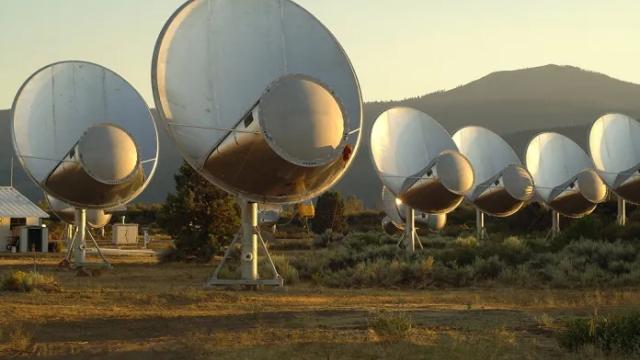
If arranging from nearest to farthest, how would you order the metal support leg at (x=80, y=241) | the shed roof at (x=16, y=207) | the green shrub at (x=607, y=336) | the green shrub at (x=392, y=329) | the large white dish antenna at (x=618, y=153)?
the green shrub at (x=607, y=336) < the green shrub at (x=392, y=329) < the metal support leg at (x=80, y=241) < the large white dish antenna at (x=618, y=153) < the shed roof at (x=16, y=207)

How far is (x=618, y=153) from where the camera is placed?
4631cm

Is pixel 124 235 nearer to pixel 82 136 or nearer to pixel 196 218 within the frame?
pixel 196 218

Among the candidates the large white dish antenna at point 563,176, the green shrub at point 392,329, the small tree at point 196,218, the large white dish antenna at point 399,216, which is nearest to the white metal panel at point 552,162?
the large white dish antenna at point 563,176

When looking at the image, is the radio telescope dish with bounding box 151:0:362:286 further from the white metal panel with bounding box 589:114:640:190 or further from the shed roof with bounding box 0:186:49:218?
the shed roof with bounding box 0:186:49:218

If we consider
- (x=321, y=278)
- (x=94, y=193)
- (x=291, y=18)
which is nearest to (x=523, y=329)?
(x=291, y=18)

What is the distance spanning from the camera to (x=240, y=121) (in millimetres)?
21344

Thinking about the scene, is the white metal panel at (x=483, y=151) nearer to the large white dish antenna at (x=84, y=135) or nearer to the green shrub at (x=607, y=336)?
the large white dish antenna at (x=84, y=135)

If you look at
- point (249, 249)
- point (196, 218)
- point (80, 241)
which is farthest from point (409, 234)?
point (249, 249)

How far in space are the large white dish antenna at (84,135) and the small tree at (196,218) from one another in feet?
18.5

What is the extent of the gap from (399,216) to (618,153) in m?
13.4

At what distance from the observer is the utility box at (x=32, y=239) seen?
52.1 meters

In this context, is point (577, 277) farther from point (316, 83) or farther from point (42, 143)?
point (42, 143)

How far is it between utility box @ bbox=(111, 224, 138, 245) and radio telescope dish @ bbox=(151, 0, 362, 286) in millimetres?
39185

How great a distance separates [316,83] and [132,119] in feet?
49.8
